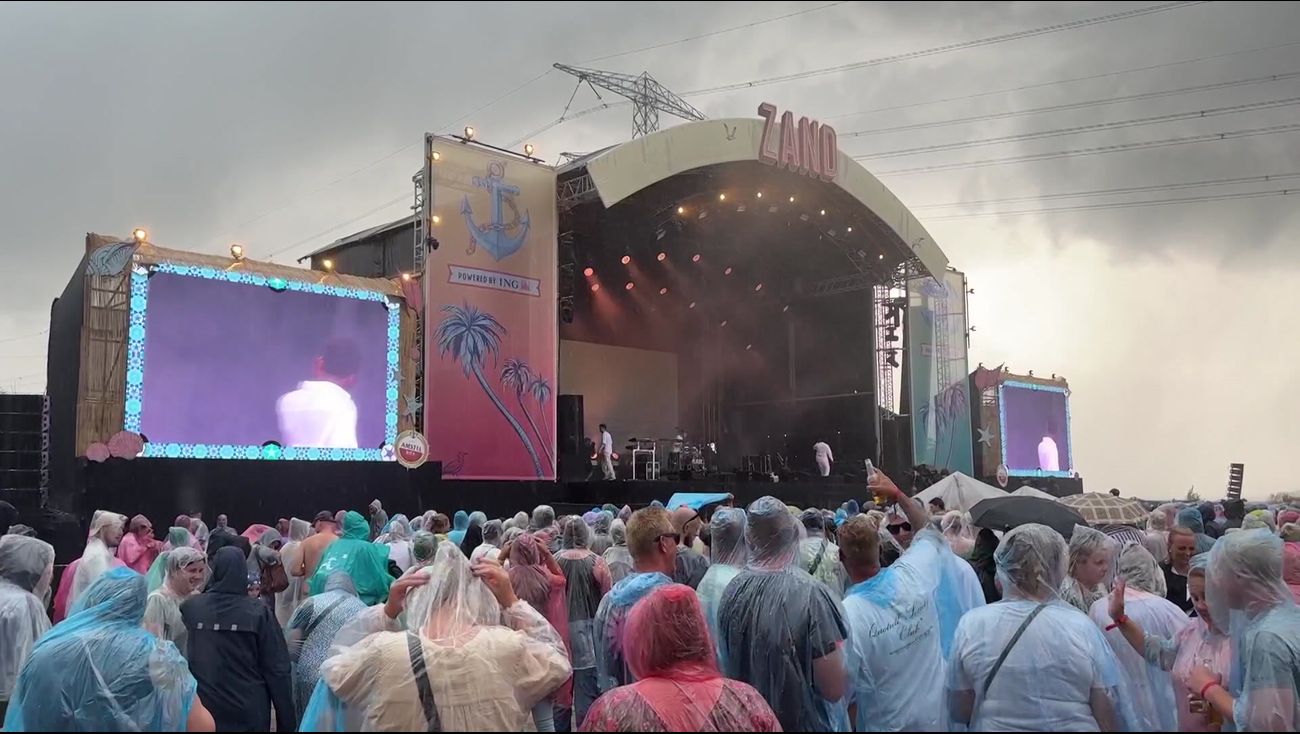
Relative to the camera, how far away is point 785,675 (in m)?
2.80

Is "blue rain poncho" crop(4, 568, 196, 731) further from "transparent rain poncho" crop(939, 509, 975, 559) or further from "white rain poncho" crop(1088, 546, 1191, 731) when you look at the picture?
"transparent rain poncho" crop(939, 509, 975, 559)

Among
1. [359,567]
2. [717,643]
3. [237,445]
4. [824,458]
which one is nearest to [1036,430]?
[824,458]

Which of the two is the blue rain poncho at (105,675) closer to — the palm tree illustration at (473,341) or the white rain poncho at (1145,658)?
the white rain poncho at (1145,658)

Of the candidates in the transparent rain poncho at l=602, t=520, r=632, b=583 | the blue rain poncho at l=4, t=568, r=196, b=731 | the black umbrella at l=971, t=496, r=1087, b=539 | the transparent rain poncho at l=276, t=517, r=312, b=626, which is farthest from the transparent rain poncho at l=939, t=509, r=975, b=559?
the blue rain poncho at l=4, t=568, r=196, b=731

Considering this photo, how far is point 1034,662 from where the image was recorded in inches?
99.4

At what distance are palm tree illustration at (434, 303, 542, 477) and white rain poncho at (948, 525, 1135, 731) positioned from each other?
12842mm

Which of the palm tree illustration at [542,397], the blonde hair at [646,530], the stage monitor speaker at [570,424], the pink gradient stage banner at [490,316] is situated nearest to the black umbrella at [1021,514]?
the blonde hair at [646,530]

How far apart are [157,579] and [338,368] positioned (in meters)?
9.83

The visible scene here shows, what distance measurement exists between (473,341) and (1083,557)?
1269cm

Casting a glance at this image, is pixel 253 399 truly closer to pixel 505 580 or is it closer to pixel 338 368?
pixel 338 368

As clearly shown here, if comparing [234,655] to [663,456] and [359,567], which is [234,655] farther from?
[663,456]

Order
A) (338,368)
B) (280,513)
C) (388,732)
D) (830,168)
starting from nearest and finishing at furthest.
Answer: (388,732) < (280,513) < (338,368) < (830,168)

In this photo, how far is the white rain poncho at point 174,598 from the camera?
369cm

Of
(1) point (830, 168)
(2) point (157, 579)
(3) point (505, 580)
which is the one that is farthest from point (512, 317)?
(3) point (505, 580)
